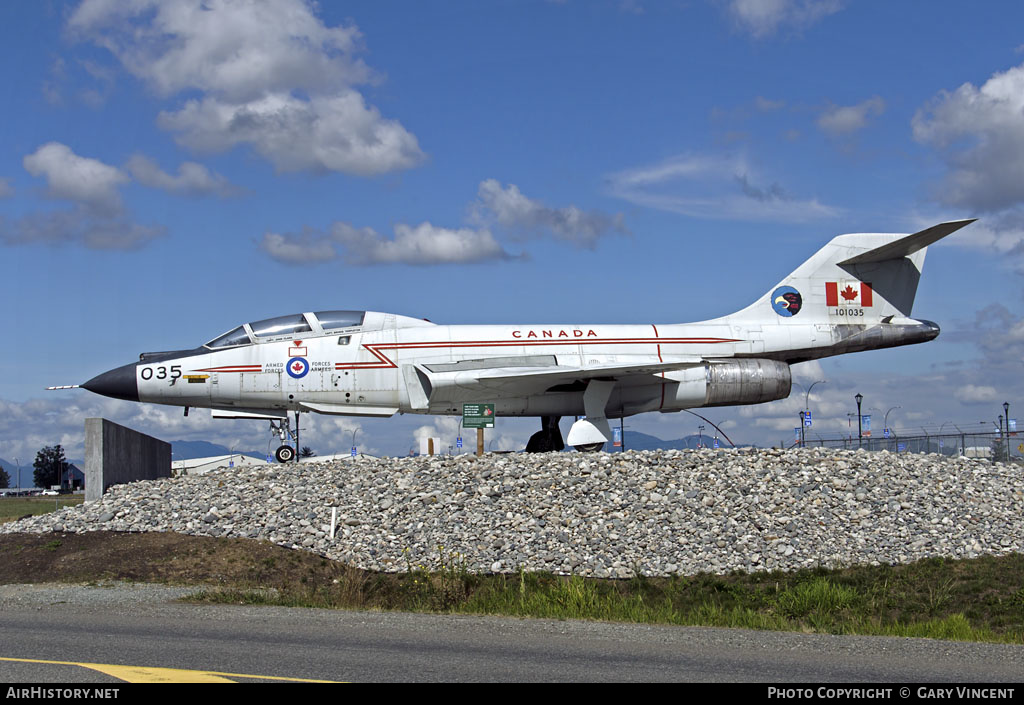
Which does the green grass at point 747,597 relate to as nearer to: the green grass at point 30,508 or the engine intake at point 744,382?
the engine intake at point 744,382

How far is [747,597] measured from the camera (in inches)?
565

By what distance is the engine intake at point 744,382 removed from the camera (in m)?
23.9

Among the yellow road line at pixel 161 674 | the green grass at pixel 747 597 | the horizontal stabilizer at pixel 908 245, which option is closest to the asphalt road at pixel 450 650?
the yellow road line at pixel 161 674

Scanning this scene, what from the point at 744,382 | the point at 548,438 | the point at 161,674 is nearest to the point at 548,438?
the point at 548,438

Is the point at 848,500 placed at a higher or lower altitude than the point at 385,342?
lower

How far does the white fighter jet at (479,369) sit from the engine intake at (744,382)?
30mm

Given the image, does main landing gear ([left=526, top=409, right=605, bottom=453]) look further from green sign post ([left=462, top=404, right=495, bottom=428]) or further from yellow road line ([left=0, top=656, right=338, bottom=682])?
yellow road line ([left=0, top=656, right=338, bottom=682])

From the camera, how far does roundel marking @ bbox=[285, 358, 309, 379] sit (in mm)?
22275

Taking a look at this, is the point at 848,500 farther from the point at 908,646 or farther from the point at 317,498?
the point at 317,498

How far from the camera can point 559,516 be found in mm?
17359

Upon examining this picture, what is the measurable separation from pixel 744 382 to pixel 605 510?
26.3 feet

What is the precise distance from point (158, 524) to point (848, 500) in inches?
512
